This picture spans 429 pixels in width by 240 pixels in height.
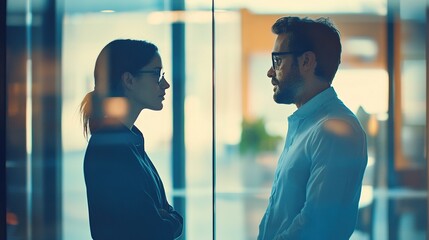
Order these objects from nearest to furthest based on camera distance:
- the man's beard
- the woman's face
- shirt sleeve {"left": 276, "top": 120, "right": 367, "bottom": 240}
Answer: shirt sleeve {"left": 276, "top": 120, "right": 367, "bottom": 240}, the man's beard, the woman's face

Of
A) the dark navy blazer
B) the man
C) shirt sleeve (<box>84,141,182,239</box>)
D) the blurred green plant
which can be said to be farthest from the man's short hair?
shirt sleeve (<box>84,141,182,239</box>)

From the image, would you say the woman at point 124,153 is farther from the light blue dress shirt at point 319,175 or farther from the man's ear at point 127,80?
the light blue dress shirt at point 319,175

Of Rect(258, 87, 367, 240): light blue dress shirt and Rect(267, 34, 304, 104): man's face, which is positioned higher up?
Rect(267, 34, 304, 104): man's face

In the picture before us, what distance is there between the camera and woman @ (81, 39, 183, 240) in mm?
4363

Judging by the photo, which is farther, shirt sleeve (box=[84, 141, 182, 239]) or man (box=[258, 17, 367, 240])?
shirt sleeve (box=[84, 141, 182, 239])

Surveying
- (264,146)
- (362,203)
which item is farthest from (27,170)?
(362,203)

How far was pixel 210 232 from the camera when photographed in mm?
4375

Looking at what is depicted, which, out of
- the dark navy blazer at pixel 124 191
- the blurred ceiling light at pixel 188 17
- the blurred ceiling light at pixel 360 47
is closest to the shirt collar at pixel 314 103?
the blurred ceiling light at pixel 360 47

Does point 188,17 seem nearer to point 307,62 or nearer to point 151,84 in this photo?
point 151,84

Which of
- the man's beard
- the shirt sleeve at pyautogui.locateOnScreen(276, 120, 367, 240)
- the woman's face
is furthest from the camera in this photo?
the woman's face

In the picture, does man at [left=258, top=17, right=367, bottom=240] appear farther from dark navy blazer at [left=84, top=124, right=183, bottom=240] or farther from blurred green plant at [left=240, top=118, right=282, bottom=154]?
dark navy blazer at [left=84, top=124, right=183, bottom=240]

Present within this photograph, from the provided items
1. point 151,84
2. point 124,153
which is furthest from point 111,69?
point 124,153

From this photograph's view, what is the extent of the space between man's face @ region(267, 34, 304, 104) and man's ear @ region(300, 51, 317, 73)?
0.13ft

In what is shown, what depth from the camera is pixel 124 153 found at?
4406mm
